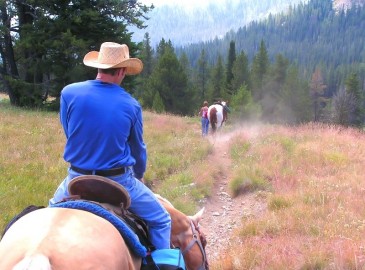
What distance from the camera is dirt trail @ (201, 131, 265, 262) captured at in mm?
6223

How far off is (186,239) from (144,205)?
3.41 ft

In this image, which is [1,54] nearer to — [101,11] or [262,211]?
[101,11]

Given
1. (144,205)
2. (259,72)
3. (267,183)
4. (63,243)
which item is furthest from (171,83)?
(63,243)

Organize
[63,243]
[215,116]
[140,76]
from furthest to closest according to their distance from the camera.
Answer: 1. [140,76]
2. [215,116]
3. [63,243]

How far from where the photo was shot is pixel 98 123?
9.87 ft

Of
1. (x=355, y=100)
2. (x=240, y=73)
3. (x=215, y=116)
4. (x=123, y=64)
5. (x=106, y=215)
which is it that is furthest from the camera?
(x=355, y=100)

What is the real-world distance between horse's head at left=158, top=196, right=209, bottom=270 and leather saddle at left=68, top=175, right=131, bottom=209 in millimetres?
1124

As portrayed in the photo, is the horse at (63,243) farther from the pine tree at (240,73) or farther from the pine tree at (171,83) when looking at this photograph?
the pine tree at (240,73)

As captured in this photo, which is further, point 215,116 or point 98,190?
point 215,116

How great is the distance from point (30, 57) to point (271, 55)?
191406mm

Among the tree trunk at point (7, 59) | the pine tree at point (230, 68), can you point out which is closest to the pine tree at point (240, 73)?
the pine tree at point (230, 68)

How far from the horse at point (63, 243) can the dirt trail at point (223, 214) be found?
11.1 ft

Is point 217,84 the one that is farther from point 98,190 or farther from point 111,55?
point 98,190

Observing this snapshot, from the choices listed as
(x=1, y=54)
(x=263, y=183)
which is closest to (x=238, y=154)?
(x=263, y=183)
